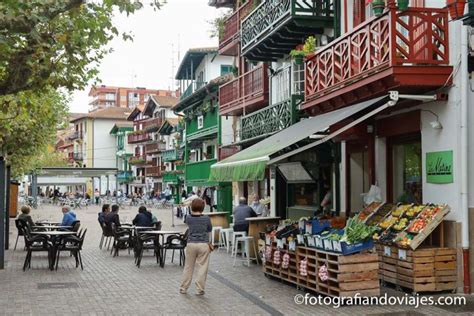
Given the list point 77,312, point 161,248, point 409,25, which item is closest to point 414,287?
point 409,25

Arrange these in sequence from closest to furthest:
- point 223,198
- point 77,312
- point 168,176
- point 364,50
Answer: point 77,312
point 364,50
point 223,198
point 168,176

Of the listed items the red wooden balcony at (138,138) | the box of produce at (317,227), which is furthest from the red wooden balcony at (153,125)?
the box of produce at (317,227)

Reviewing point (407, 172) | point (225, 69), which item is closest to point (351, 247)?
point (407, 172)

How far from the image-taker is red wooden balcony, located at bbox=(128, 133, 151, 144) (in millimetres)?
81900

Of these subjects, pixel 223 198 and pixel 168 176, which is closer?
pixel 223 198

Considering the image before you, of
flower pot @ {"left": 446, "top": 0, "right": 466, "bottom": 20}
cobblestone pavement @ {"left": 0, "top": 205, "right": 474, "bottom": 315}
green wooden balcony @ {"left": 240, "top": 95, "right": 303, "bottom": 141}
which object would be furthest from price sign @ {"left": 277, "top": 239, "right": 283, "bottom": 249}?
green wooden balcony @ {"left": 240, "top": 95, "right": 303, "bottom": 141}

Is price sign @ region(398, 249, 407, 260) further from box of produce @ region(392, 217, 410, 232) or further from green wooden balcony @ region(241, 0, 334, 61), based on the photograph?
green wooden balcony @ region(241, 0, 334, 61)

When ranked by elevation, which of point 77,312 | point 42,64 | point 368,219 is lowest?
point 77,312

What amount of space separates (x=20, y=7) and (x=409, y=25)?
648cm

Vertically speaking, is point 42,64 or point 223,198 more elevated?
point 42,64

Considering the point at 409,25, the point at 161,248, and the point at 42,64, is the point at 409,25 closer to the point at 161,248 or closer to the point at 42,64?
the point at 42,64

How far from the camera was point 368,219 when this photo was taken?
13.0 metres

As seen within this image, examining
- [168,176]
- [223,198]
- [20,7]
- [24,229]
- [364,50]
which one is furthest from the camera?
[168,176]

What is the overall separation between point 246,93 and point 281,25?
7335 millimetres
